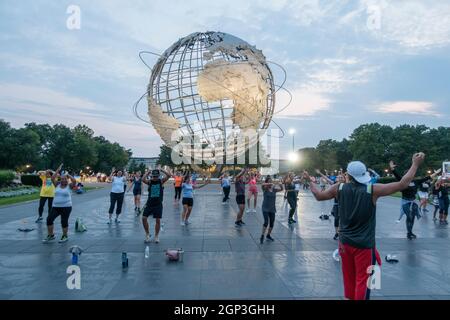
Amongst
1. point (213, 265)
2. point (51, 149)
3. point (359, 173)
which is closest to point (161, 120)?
point (213, 265)

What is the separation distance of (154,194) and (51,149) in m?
75.2

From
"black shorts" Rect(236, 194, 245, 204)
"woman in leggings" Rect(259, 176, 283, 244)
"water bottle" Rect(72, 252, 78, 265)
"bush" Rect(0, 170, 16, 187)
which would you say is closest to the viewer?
"water bottle" Rect(72, 252, 78, 265)

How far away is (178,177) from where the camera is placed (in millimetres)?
19750

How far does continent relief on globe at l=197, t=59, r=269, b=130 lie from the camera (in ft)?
77.7

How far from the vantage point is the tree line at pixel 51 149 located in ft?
190

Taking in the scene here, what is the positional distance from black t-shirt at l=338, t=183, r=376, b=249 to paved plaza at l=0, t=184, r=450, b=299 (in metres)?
1.50

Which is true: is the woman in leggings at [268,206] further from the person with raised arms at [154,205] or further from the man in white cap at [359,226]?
the man in white cap at [359,226]

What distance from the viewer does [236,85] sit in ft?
78.5

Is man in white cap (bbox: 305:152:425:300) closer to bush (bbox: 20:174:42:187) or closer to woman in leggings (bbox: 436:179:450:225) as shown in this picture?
woman in leggings (bbox: 436:179:450:225)

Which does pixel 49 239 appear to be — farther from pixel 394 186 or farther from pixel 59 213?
pixel 394 186

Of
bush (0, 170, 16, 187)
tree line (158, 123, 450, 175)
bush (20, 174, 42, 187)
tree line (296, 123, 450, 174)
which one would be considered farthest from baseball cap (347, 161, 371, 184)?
tree line (296, 123, 450, 174)

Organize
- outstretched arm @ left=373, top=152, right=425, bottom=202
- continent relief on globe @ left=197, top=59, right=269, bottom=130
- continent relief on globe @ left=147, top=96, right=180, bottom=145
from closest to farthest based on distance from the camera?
outstretched arm @ left=373, top=152, right=425, bottom=202, continent relief on globe @ left=197, top=59, right=269, bottom=130, continent relief on globe @ left=147, top=96, right=180, bottom=145
